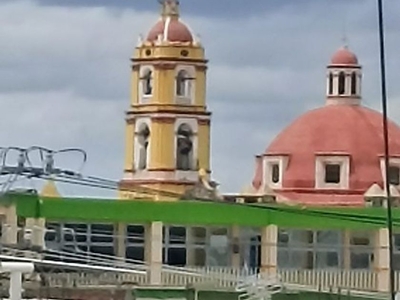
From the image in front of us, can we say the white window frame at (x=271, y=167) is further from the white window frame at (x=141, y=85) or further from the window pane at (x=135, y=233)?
the window pane at (x=135, y=233)

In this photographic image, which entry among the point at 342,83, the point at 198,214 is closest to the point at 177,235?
the point at 198,214

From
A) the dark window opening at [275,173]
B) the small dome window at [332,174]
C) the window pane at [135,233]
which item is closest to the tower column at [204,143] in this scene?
the dark window opening at [275,173]

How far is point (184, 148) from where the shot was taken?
63375 millimetres

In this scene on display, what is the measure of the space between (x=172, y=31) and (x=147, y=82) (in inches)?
71.3

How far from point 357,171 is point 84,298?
95.7 ft

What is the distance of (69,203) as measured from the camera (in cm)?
4291

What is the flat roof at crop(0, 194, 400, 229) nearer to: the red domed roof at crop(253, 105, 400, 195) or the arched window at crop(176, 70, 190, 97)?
the red domed roof at crop(253, 105, 400, 195)

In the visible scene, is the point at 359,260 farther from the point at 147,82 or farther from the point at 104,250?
the point at 147,82

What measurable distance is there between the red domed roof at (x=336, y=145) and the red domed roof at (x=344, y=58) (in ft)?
14.5

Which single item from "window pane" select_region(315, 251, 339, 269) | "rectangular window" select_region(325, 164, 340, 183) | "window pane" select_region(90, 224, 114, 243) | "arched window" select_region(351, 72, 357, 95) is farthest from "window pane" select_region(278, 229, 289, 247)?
"arched window" select_region(351, 72, 357, 95)

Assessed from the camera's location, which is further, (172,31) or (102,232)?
(172,31)

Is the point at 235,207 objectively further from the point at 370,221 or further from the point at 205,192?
the point at 205,192

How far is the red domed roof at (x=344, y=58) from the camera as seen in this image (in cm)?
6588

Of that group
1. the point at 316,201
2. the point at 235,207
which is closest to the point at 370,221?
the point at 235,207
